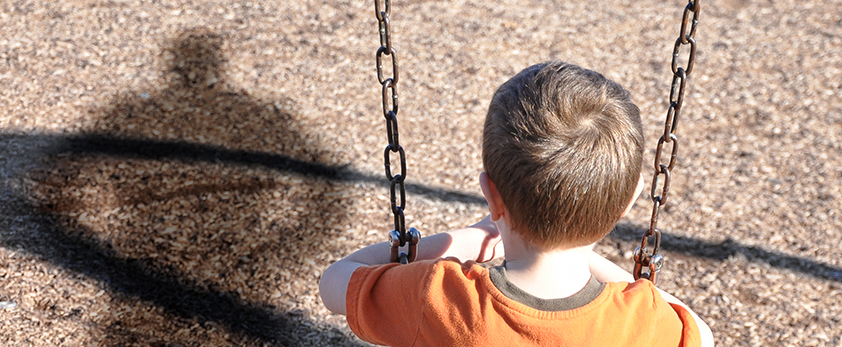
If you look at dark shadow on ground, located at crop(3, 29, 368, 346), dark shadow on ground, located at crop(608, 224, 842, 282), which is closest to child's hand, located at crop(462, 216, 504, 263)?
dark shadow on ground, located at crop(3, 29, 368, 346)

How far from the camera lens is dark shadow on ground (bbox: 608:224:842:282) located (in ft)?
9.07

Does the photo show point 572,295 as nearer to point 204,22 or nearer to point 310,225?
point 310,225

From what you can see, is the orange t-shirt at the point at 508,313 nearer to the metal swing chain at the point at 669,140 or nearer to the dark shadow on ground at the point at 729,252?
the metal swing chain at the point at 669,140

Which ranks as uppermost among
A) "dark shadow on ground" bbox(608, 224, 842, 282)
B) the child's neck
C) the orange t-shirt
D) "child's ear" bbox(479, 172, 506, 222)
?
"child's ear" bbox(479, 172, 506, 222)

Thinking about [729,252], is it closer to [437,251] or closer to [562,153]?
[437,251]

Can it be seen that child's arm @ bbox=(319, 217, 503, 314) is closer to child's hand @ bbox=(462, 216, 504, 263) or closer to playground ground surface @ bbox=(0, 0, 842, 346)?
child's hand @ bbox=(462, 216, 504, 263)

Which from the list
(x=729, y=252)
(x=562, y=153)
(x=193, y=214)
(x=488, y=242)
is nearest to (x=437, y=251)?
(x=488, y=242)

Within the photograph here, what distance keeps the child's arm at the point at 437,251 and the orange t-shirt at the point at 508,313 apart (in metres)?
0.17

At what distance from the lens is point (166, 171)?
3.10 metres

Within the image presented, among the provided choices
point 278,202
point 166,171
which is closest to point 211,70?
point 166,171

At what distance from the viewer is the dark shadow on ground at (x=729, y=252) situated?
2766mm

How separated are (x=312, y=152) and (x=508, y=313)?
219 cm

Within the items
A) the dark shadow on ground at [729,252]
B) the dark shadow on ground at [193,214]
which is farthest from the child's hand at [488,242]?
the dark shadow on ground at [729,252]

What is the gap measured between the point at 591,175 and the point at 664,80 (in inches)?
118
